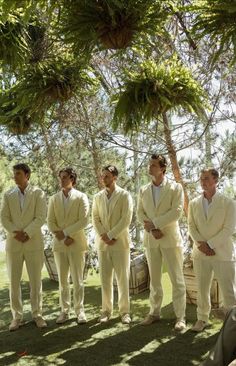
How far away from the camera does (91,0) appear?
2.11m

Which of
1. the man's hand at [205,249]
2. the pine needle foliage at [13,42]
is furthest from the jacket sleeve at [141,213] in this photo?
the pine needle foliage at [13,42]

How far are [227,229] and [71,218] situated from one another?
4.63 feet

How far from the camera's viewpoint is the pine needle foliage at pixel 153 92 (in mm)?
2893

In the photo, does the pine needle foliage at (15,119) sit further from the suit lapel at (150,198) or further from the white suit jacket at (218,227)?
the white suit jacket at (218,227)

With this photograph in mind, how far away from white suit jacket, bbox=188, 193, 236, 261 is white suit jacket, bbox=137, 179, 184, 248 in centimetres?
17

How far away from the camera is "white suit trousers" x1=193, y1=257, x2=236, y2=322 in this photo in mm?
3646

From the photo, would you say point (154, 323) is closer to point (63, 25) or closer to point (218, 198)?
point (218, 198)

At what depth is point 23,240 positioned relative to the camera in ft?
13.3

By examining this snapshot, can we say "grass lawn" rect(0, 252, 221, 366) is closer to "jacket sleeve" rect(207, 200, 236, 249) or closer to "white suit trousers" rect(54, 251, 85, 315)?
"white suit trousers" rect(54, 251, 85, 315)

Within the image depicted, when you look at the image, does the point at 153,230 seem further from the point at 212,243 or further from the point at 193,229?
the point at 212,243

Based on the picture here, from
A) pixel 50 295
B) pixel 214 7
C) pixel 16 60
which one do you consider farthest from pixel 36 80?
pixel 50 295

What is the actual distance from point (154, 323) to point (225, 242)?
3.15 ft

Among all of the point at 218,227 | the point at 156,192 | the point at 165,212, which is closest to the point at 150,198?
the point at 156,192

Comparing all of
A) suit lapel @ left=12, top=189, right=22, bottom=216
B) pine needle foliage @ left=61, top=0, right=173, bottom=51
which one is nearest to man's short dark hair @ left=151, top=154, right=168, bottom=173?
suit lapel @ left=12, top=189, right=22, bottom=216
